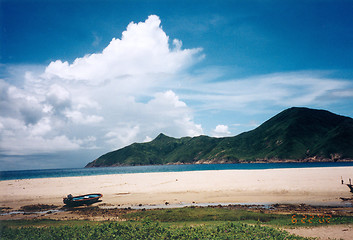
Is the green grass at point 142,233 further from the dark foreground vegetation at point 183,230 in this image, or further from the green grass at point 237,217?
the green grass at point 237,217

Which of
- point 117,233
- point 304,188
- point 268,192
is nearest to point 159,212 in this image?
point 117,233

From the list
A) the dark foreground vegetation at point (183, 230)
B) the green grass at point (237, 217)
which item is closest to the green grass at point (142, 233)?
the dark foreground vegetation at point (183, 230)

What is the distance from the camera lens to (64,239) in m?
13.8

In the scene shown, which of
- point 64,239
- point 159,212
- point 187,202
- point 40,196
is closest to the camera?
point 64,239

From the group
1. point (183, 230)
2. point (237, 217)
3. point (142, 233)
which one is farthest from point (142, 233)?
point (237, 217)

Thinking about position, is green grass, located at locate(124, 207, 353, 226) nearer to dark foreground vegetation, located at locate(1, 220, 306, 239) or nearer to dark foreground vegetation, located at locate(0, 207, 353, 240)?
dark foreground vegetation, located at locate(0, 207, 353, 240)

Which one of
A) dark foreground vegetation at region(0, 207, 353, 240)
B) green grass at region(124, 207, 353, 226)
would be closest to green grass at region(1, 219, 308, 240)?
dark foreground vegetation at region(0, 207, 353, 240)

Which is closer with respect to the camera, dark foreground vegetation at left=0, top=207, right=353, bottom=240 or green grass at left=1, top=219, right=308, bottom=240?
green grass at left=1, top=219, right=308, bottom=240

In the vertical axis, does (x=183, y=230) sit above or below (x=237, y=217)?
above

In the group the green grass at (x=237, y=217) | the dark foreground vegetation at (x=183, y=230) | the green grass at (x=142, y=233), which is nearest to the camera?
the green grass at (x=142, y=233)

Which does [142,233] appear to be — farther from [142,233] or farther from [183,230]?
[183,230]

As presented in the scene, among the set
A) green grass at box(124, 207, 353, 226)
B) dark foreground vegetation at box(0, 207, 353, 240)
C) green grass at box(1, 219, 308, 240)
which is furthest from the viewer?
green grass at box(124, 207, 353, 226)

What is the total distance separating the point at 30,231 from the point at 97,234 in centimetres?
539

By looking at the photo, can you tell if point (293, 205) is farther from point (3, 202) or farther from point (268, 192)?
point (3, 202)
